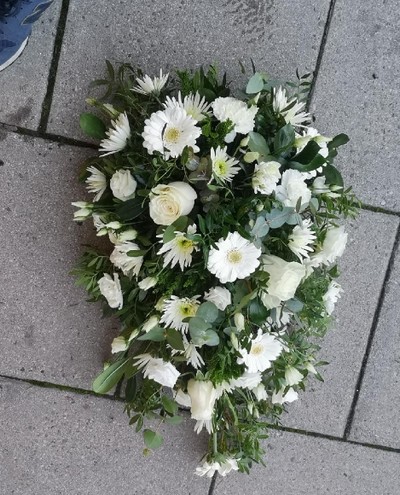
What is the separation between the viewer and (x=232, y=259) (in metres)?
1.17

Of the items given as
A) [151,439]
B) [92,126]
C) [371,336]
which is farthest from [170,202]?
[371,336]

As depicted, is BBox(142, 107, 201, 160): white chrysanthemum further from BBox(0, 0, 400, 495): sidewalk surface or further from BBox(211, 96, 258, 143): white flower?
BBox(0, 0, 400, 495): sidewalk surface

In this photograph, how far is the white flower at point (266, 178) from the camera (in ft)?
3.85

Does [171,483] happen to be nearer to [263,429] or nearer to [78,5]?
Result: [263,429]

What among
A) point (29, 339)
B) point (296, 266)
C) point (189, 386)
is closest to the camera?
point (296, 266)

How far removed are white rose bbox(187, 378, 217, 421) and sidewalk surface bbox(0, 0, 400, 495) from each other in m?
0.28

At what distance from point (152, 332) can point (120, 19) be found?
746mm

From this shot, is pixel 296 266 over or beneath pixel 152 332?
over

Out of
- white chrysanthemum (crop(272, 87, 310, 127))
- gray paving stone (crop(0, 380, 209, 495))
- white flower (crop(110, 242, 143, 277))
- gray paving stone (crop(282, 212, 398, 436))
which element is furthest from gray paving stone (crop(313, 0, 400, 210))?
gray paving stone (crop(0, 380, 209, 495))

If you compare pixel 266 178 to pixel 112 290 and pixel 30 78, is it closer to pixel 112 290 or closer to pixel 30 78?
pixel 112 290

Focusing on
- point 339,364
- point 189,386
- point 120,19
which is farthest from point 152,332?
point 120,19

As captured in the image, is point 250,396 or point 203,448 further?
point 203,448

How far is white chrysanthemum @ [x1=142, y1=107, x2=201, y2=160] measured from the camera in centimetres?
117

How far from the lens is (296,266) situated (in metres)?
1.20
